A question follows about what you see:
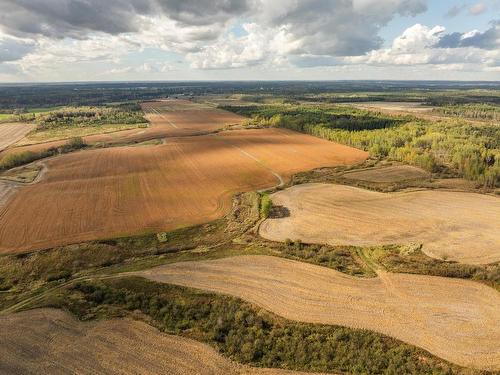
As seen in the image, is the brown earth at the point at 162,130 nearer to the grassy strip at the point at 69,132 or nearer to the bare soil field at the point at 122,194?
the grassy strip at the point at 69,132

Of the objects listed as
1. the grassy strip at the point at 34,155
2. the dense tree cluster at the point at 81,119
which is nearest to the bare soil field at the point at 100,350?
the grassy strip at the point at 34,155

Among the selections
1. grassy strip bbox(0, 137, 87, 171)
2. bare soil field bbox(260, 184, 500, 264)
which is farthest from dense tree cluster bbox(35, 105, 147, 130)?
bare soil field bbox(260, 184, 500, 264)

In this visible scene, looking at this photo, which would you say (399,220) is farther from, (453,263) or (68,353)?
(68,353)

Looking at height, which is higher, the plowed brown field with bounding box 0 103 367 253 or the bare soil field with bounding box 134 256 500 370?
the plowed brown field with bounding box 0 103 367 253

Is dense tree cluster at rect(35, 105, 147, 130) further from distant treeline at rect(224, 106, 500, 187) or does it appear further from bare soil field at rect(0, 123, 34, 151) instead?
distant treeline at rect(224, 106, 500, 187)

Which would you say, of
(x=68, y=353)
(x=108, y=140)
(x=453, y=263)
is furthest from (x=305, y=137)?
(x=68, y=353)

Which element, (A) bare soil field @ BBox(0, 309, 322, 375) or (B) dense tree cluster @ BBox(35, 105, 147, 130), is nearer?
(A) bare soil field @ BBox(0, 309, 322, 375)

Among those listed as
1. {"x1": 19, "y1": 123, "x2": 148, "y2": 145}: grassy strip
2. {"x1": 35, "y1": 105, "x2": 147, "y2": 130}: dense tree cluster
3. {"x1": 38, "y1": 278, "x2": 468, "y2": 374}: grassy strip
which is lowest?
{"x1": 38, "y1": 278, "x2": 468, "y2": 374}: grassy strip
